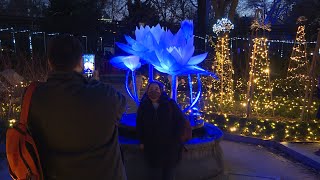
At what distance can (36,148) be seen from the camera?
6.53 ft

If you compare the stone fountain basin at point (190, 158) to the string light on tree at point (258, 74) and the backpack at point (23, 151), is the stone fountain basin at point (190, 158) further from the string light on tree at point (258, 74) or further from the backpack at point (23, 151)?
the string light on tree at point (258, 74)

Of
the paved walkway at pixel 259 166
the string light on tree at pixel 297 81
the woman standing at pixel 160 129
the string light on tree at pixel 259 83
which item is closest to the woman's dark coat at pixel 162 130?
the woman standing at pixel 160 129

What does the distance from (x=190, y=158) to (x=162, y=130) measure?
3.37 ft

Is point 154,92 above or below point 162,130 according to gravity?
above

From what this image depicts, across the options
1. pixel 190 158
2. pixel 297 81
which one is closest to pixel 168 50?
pixel 190 158

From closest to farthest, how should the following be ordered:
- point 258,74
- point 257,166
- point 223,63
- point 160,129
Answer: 1. point 160,129
2. point 257,166
3. point 223,63
4. point 258,74

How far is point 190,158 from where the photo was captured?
17.2 ft

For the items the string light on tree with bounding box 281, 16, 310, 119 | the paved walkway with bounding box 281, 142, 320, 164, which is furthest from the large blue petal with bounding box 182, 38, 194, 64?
the string light on tree with bounding box 281, 16, 310, 119

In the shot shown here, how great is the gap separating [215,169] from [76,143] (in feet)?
12.4

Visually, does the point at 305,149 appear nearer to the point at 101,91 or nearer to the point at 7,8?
the point at 101,91

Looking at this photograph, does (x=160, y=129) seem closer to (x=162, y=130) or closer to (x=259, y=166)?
(x=162, y=130)

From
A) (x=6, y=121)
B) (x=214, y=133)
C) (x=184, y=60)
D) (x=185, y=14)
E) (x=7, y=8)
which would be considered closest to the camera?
(x=184, y=60)

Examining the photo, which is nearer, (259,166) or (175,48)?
(175,48)

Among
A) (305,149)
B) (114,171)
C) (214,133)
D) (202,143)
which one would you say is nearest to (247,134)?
(305,149)
